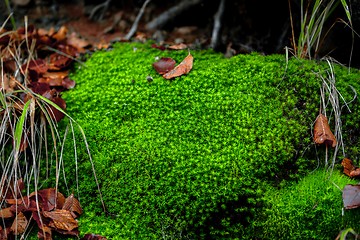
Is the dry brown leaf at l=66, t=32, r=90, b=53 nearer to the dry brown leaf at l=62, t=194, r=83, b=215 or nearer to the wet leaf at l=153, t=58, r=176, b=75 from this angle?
the wet leaf at l=153, t=58, r=176, b=75

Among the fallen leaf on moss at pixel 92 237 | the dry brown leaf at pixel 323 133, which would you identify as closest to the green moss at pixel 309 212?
the dry brown leaf at pixel 323 133

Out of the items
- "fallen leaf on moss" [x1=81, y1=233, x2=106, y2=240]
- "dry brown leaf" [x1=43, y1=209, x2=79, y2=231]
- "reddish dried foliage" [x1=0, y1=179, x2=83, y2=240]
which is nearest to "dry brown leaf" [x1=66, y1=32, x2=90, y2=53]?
"reddish dried foliage" [x1=0, y1=179, x2=83, y2=240]

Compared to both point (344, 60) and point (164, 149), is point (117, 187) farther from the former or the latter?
point (344, 60)

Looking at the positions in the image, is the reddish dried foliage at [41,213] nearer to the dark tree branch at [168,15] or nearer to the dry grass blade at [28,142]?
the dry grass blade at [28,142]

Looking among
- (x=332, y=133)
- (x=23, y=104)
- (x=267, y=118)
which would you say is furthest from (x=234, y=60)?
(x=23, y=104)

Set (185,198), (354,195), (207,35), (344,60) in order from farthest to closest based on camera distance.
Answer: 1. (207,35)
2. (344,60)
3. (185,198)
4. (354,195)

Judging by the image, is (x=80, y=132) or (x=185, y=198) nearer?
(x=185, y=198)

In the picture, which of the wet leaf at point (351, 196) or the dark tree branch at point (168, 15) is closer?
the wet leaf at point (351, 196)
